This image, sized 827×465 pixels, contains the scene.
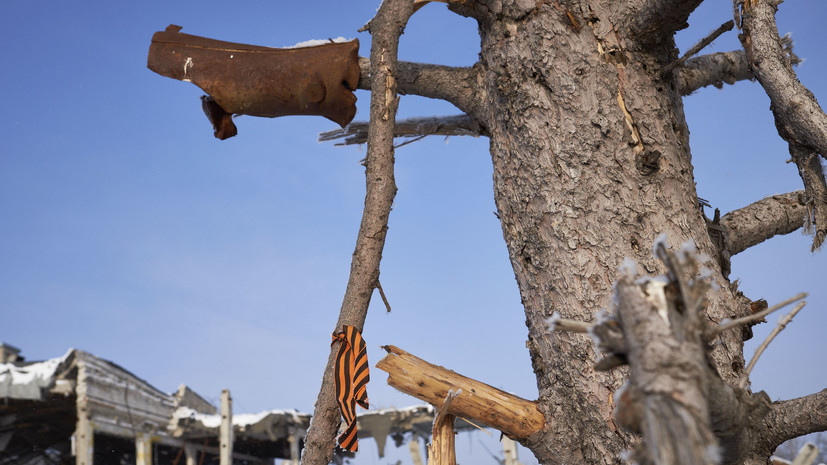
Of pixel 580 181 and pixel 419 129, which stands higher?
pixel 419 129

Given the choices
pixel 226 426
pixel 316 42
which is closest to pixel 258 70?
pixel 316 42

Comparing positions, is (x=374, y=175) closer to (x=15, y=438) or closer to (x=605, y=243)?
(x=605, y=243)

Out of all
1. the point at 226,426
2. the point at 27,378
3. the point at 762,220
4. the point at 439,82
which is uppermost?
the point at 27,378

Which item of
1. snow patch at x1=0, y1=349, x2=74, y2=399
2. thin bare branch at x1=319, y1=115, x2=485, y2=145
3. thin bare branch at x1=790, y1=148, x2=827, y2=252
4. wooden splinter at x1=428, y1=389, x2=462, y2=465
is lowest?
wooden splinter at x1=428, y1=389, x2=462, y2=465

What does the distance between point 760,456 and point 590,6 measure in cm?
181

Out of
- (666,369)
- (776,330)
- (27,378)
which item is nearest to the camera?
(666,369)

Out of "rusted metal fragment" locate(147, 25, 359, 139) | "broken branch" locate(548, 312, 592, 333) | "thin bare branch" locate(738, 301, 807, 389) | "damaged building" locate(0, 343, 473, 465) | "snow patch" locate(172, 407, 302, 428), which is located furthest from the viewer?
"snow patch" locate(172, 407, 302, 428)

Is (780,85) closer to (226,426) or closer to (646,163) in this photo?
(646,163)

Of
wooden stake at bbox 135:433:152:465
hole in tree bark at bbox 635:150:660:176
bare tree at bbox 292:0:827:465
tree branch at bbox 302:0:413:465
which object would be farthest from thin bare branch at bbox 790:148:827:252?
wooden stake at bbox 135:433:152:465

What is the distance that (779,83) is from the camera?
220 cm

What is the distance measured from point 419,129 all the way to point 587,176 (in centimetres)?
139

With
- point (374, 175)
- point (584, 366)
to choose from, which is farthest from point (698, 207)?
point (374, 175)

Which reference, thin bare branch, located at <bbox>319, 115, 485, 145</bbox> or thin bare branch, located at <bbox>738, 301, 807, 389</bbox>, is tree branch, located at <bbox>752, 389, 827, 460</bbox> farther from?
thin bare branch, located at <bbox>319, 115, 485, 145</bbox>

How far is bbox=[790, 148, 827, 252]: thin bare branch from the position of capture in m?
2.26
